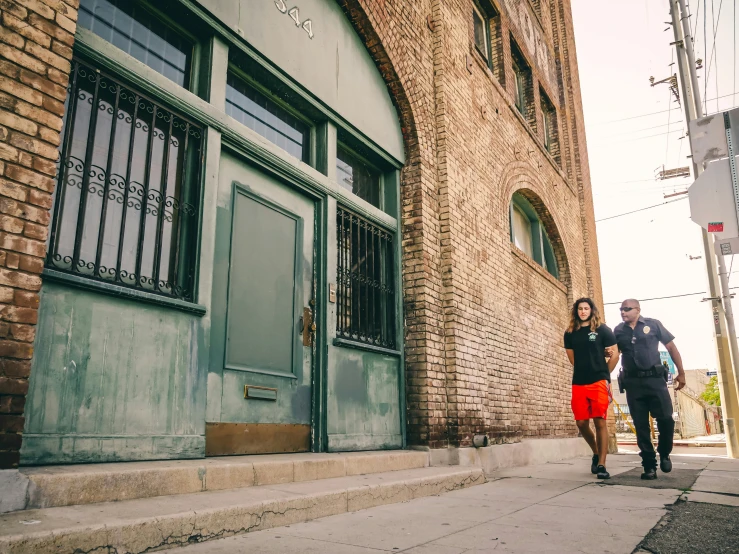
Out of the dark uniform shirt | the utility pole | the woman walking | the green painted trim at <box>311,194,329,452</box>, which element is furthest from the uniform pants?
the utility pole

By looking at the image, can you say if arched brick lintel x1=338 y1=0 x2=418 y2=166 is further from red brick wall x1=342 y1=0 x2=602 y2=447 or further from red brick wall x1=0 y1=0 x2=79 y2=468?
red brick wall x1=0 y1=0 x2=79 y2=468

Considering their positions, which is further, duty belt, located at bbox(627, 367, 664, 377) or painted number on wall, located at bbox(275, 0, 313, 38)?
duty belt, located at bbox(627, 367, 664, 377)

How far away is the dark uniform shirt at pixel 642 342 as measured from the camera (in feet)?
18.3

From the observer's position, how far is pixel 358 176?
236 inches

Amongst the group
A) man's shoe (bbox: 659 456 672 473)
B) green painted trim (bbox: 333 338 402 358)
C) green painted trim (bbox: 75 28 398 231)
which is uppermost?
green painted trim (bbox: 75 28 398 231)

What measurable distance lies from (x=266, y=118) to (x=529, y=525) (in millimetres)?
3703

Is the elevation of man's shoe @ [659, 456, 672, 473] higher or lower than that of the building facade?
lower

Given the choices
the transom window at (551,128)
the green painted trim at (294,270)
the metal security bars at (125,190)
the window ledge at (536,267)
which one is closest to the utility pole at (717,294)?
the transom window at (551,128)

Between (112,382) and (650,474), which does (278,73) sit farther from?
(650,474)

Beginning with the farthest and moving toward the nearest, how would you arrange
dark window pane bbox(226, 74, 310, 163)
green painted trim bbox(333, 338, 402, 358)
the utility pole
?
the utility pole
green painted trim bbox(333, 338, 402, 358)
dark window pane bbox(226, 74, 310, 163)

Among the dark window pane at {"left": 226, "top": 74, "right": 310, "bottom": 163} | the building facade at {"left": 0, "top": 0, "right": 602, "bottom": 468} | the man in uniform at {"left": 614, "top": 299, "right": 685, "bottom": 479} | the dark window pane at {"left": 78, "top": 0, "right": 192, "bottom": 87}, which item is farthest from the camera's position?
the man in uniform at {"left": 614, "top": 299, "right": 685, "bottom": 479}

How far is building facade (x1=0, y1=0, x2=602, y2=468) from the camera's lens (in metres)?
2.76

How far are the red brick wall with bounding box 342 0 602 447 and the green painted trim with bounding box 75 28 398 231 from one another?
3.80 ft

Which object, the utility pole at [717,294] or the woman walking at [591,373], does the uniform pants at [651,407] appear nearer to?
the woman walking at [591,373]
